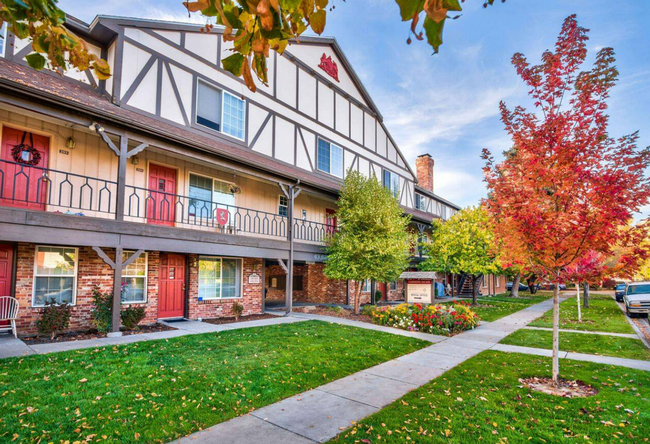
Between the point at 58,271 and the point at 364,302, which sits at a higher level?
the point at 58,271

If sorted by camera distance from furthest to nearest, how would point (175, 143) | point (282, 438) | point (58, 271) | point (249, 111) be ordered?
1. point (249, 111)
2. point (175, 143)
3. point (58, 271)
4. point (282, 438)

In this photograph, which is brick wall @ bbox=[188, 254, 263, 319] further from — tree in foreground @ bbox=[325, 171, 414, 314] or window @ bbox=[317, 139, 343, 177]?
window @ bbox=[317, 139, 343, 177]

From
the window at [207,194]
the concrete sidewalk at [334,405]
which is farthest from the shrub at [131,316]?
the concrete sidewalk at [334,405]

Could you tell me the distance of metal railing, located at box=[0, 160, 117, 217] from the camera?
876 cm

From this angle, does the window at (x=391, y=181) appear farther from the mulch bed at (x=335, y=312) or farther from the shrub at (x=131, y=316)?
the shrub at (x=131, y=316)

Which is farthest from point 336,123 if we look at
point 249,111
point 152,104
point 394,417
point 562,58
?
point 394,417

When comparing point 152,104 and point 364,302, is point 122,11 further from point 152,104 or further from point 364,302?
point 364,302

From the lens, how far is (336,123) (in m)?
18.8

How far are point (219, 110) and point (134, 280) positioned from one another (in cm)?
657

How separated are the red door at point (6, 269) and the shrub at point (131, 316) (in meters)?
2.49

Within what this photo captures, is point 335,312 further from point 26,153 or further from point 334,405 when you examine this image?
point 26,153

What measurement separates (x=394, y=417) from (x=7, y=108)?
10.2 meters

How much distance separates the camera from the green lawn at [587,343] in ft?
29.4

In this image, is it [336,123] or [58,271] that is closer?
[58,271]
